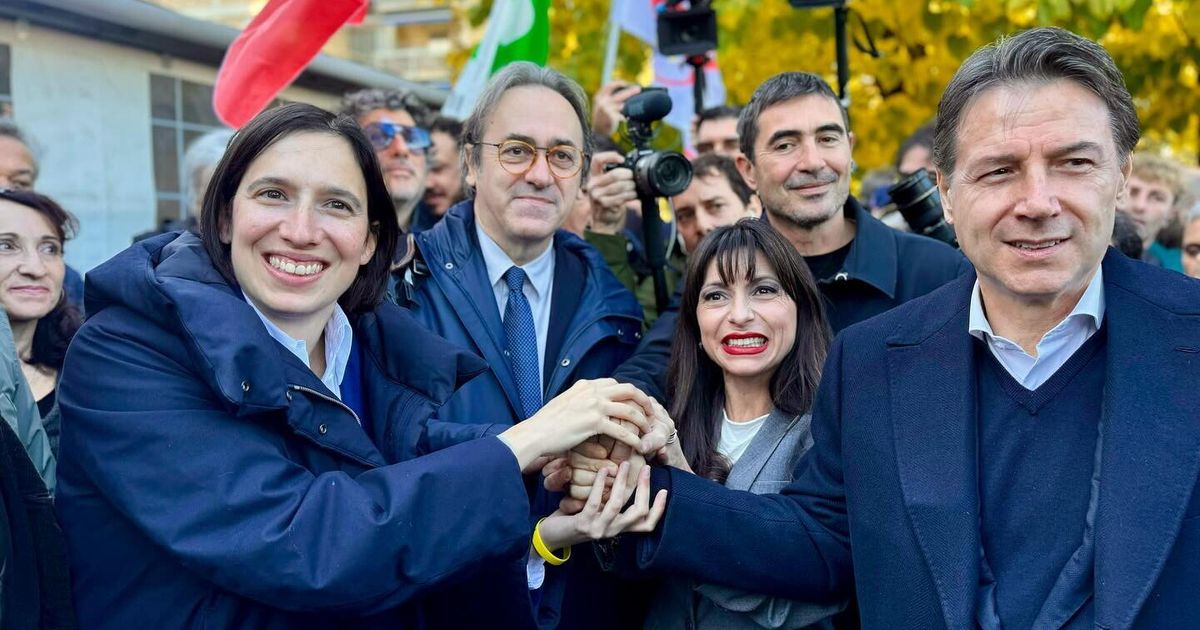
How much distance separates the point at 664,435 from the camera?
2.76m

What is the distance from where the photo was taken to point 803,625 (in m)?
2.58

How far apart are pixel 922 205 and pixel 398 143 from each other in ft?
8.05

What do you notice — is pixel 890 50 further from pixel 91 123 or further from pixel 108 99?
pixel 91 123

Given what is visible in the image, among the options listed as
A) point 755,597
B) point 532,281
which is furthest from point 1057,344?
point 532,281

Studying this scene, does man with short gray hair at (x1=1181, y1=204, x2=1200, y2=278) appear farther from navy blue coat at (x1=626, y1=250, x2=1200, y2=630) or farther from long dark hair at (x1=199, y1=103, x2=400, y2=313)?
long dark hair at (x1=199, y1=103, x2=400, y2=313)

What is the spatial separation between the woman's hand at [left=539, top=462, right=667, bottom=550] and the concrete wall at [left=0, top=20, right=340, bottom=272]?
17.5 feet

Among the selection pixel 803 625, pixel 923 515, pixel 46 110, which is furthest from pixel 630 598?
pixel 46 110

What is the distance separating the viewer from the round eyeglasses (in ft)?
11.6

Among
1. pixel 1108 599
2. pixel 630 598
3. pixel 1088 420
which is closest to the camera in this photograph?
pixel 1108 599

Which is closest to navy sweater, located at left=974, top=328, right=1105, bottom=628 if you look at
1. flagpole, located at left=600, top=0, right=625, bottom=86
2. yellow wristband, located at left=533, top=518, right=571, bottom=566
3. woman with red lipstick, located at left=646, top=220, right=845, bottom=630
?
woman with red lipstick, located at left=646, top=220, right=845, bottom=630

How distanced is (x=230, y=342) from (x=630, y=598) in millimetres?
1491

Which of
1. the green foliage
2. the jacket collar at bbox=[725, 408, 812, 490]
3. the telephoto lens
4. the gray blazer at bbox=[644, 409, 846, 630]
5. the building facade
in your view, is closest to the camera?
the gray blazer at bbox=[644, 409, 846, 630]

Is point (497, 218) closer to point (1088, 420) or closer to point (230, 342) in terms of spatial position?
point (230, 342)

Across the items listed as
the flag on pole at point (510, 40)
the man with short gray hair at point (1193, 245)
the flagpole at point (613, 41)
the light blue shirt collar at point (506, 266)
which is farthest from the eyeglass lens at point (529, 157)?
the man with short gray hair at point (1193, 245)
